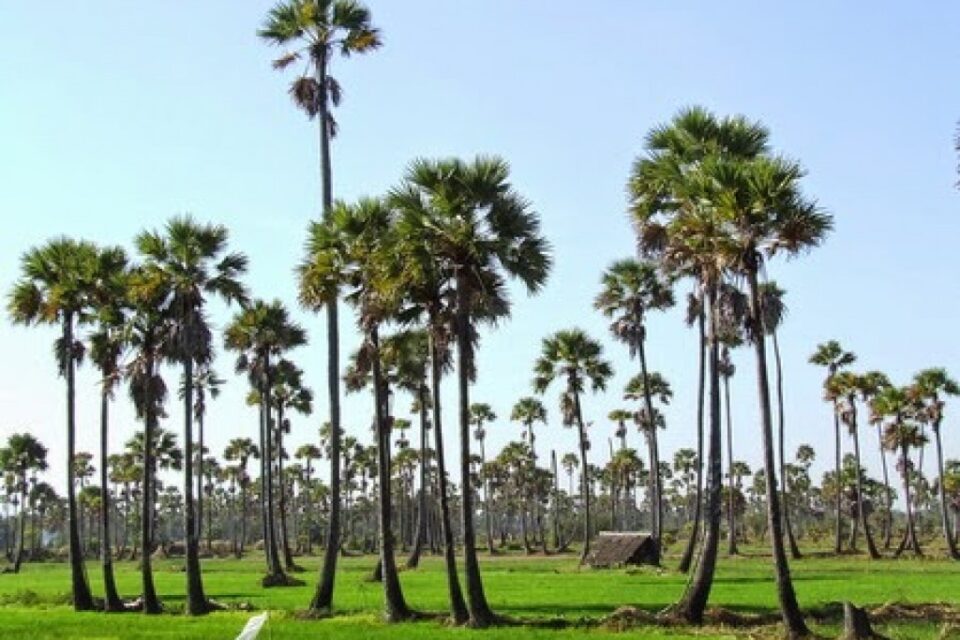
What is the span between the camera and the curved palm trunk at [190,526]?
3503 cm

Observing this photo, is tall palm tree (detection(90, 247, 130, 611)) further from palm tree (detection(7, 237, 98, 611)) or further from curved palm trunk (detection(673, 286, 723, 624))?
curved palm trunk (detection(673, 286, 723, 624))

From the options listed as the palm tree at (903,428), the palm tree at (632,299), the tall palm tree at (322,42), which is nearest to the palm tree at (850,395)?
the palm tree at (903,428)

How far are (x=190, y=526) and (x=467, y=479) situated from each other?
12897 mm

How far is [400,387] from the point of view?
6212 cm

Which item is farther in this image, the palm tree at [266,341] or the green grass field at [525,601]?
the palm tree at [266,341]

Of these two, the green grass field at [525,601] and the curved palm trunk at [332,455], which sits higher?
the curved palm trunk at [332,455]

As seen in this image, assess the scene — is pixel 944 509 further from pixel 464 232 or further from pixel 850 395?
pixel 464 232

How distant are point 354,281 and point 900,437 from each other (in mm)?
59745

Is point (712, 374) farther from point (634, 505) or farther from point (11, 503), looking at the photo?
point (634, 505)

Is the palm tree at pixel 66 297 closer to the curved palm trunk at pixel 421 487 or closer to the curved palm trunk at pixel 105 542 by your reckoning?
the curved palm trunk at pixel 105 542

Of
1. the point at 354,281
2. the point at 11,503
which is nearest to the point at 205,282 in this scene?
Answer: the point at 354,281

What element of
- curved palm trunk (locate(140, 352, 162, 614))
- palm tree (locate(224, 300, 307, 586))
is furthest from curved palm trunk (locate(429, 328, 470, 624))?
palm tree (locate(224, 300, 307, 586))

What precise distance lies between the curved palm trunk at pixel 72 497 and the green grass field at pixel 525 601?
778 mm

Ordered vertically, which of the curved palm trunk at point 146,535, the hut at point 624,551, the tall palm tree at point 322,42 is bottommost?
the hut at point 624,551
